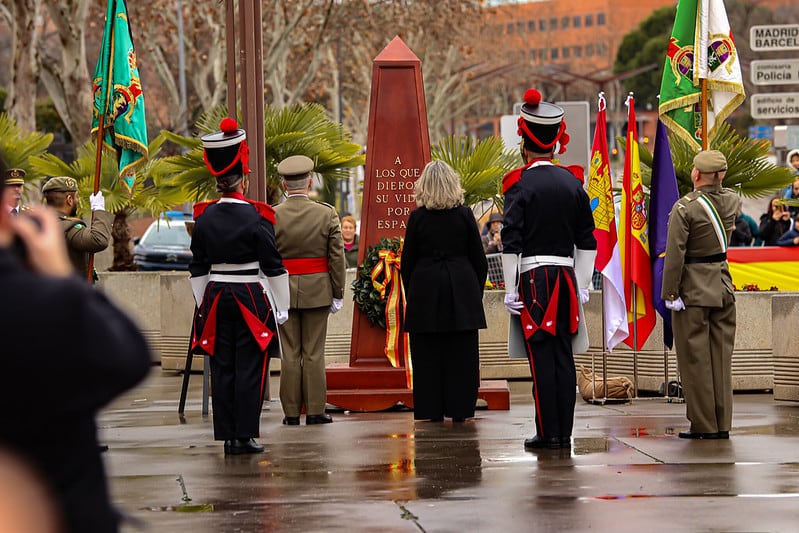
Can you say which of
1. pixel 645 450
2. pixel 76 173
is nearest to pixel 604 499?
pixel 645 450

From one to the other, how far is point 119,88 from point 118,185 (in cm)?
627

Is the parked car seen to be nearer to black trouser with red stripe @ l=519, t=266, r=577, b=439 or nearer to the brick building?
black trouser with red stripe @ l=519, t=266, r=577, b=439

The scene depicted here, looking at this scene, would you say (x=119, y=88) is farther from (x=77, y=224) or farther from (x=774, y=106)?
(x=774, y=106)

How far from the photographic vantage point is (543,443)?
9.20 m

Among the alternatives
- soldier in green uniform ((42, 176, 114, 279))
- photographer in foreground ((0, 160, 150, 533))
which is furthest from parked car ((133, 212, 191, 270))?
photographer in foreground ((0, 160, 150, 533))

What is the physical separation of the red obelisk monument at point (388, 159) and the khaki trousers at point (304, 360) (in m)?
1.05

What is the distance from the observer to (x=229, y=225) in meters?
9.22

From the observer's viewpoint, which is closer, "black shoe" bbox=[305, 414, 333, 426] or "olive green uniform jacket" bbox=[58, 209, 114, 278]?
"olive green uniform jacket" bbox=[58, 209, 114, 278]

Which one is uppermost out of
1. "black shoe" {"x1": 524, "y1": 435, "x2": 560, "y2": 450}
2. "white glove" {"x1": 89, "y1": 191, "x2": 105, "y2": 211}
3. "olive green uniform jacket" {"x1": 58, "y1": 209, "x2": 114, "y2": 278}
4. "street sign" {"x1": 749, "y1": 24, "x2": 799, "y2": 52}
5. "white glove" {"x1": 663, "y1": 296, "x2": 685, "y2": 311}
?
"street sign" {"x1": 749, "y1": 24, "x2": 799, "y2": 52}

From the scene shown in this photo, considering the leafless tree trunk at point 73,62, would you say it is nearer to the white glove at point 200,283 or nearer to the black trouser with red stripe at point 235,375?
the white glove at point 200,283

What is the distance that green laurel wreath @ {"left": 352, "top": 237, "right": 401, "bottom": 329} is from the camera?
12039 millimetres

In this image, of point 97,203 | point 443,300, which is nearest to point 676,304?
point 443,300

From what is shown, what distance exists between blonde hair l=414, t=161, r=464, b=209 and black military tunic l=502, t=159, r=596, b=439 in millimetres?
1024

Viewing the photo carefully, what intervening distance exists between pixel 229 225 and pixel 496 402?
3427 millimetres
